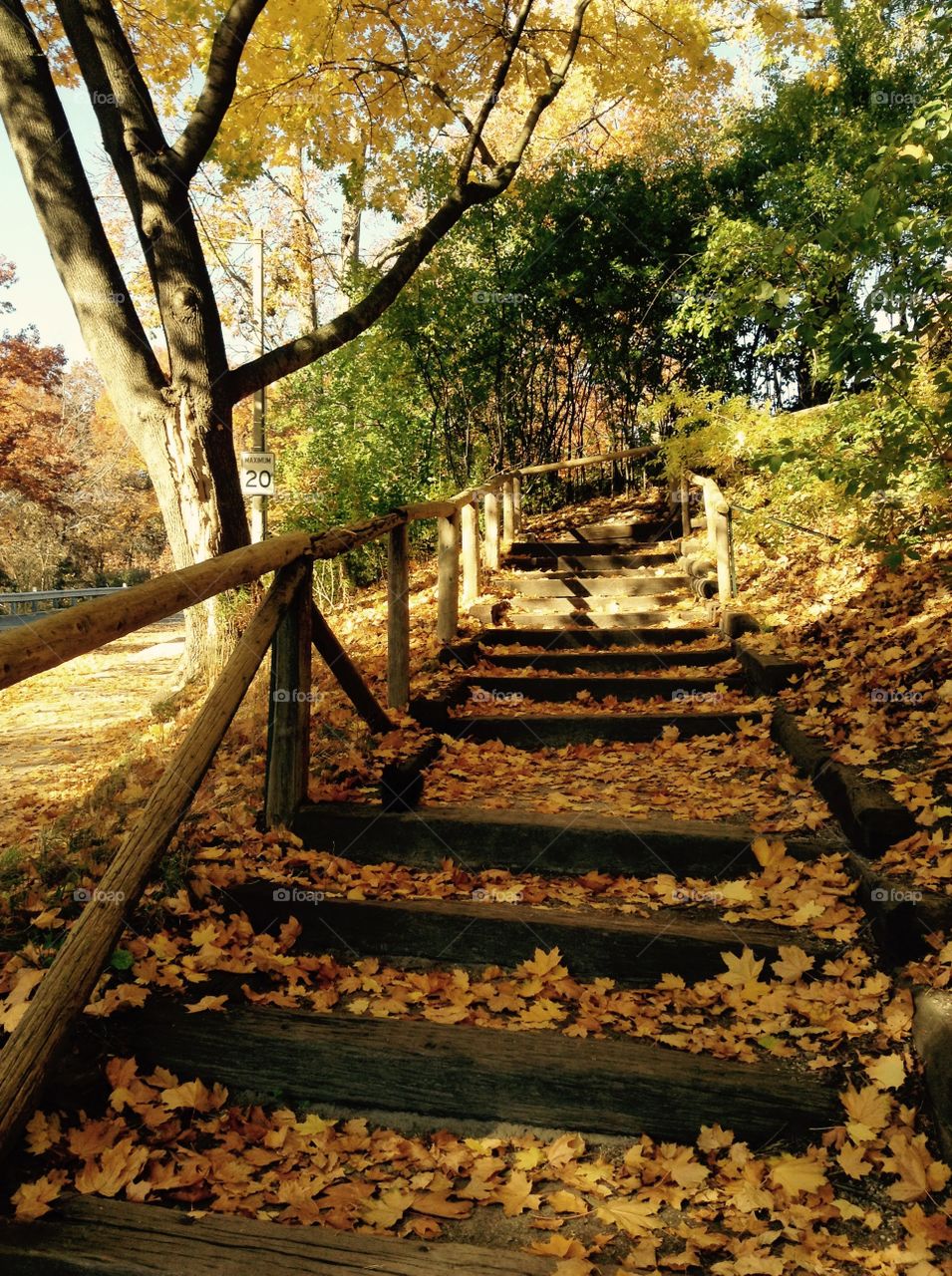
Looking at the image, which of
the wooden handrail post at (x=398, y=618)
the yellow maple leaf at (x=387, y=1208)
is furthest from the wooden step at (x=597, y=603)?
the yellow maple leaf at (x=387, y=1208)

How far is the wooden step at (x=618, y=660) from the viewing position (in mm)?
6199

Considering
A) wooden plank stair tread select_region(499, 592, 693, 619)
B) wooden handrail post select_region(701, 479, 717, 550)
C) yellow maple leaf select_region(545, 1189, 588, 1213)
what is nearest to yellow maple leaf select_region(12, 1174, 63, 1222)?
yellow maple leaf select_region(545, 1189, 588, 1213)

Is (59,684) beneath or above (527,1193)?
beneath

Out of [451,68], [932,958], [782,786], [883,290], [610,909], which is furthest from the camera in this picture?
[451,68]

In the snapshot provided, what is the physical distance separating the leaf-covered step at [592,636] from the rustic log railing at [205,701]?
2141mm

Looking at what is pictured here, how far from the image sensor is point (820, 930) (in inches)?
116

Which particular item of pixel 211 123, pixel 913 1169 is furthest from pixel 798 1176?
pixel 211 123

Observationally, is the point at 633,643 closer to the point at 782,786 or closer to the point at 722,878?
the point at 782,786

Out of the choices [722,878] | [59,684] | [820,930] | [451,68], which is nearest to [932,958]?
[820,930]

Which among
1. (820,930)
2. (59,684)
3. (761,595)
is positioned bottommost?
(59,684)

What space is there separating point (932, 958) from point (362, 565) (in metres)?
10.4

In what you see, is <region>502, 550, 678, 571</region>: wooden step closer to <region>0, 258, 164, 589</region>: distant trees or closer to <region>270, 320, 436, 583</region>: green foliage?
<region>270, 320, 436, 583</region>: green foliage

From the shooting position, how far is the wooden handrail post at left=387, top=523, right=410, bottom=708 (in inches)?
190

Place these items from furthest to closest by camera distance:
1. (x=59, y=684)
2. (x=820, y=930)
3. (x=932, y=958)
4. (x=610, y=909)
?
(x=59, y=684) → (x=610, y=909) → (x=820, y=930) → (x=932, y=958)
